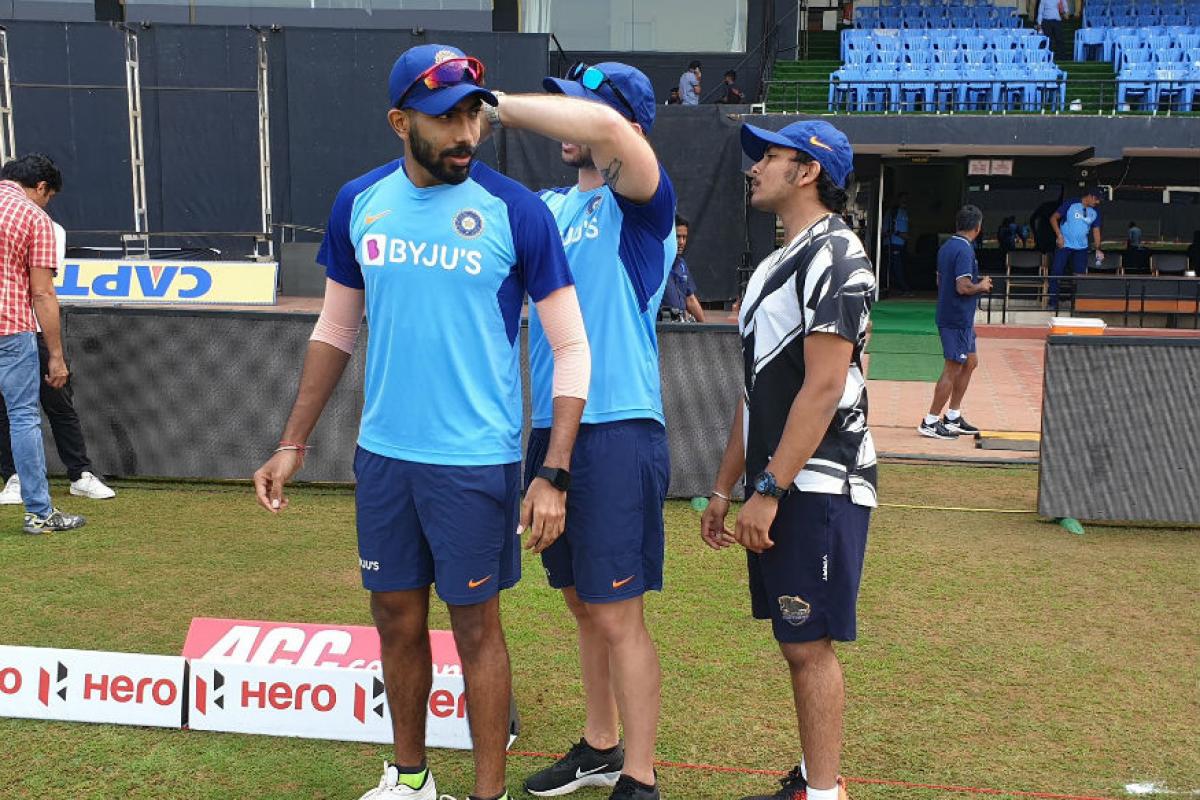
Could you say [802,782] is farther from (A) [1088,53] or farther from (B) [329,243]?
(A) [1088,53]

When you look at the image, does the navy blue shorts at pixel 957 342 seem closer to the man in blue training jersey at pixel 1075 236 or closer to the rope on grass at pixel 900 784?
the rope on grass at pixel 900 784

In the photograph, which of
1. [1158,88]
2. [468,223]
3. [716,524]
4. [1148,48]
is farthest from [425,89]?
[1148,48]

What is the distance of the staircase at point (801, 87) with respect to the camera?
23062mm

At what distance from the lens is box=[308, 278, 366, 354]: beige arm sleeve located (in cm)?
333

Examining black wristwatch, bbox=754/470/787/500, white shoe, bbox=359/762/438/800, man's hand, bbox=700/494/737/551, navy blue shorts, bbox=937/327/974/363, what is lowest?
white shoe, bbox=359/762/438/800

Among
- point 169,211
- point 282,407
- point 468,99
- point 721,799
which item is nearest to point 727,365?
point 282,407

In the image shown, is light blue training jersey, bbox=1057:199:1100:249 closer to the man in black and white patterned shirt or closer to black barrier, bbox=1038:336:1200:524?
black barrier, bbox=1038:336:1200:524

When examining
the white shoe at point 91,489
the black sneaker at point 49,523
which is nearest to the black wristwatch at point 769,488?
the black sneaker at point 49,523

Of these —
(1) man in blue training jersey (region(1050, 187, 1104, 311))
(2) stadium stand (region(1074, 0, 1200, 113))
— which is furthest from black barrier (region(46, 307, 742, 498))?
(2) stadium stand (region(1074, 0, 1200, 113))

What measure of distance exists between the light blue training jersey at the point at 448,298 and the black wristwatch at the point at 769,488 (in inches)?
25.4

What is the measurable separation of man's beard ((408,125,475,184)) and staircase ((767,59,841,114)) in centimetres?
2022

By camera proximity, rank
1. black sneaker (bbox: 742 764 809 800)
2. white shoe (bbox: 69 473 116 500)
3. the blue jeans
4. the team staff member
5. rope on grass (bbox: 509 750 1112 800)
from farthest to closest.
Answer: the team staff member → white shoe (bbox: 69 473 116 500) → the blue jeans → rope on grass (bbox: 509 750 1112 800) → black sneaker (bbox: 742 764 809 800)

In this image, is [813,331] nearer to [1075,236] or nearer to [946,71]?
[1075,236]

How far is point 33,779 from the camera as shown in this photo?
3.63 m
